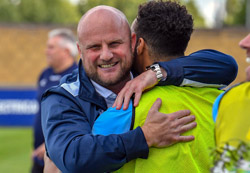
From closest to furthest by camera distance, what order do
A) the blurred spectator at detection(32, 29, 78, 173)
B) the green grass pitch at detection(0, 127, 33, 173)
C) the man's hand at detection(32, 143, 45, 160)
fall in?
the man's hand at detection(32, 143, 45, 160) → the blurred spectator at detection(32, 29, 78, 173) → the green grass pitch at detection(0, 127, 33, 173)

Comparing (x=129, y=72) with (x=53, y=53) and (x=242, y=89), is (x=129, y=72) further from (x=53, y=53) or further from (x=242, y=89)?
(x=53, y=53)

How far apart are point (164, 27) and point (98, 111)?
593 mm

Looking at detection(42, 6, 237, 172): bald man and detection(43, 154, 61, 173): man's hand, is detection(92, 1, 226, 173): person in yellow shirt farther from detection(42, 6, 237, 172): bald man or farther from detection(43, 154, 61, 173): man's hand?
detection(43, 154, 61, 173): man's hand

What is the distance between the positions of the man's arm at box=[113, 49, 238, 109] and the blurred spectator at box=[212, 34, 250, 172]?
0.59 meters

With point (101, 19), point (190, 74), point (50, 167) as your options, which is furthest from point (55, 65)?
point (190, 74)

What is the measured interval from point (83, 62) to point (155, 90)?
56cm

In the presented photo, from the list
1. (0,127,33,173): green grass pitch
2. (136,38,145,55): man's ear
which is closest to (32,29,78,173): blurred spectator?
(136,38,145,55): man's ear

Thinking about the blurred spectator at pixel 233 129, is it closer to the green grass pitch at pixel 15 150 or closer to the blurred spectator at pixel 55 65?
the blurred spectator at pixel 55 65

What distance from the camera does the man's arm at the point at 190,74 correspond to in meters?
2.29

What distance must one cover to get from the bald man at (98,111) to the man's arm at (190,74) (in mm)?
43

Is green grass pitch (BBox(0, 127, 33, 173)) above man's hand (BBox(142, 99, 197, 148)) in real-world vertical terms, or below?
below

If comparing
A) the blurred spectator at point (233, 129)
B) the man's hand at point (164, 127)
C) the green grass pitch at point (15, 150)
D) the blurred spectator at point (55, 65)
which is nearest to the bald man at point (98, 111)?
the man's hand at point (164, 127)

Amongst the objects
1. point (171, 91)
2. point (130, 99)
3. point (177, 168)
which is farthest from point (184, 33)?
point (177, 168)

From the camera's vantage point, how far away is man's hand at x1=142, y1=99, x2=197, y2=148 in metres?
2.20
